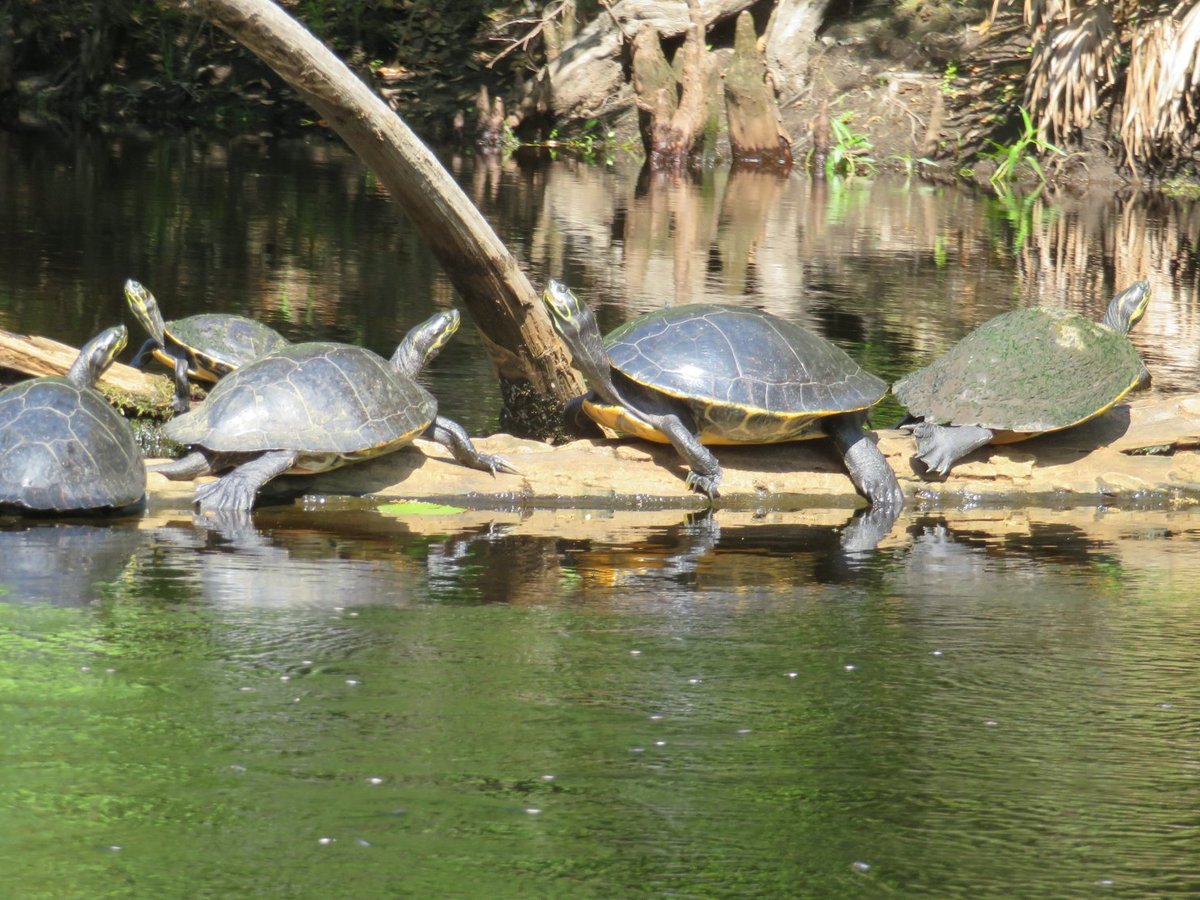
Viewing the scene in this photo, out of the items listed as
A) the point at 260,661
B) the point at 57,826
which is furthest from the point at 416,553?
the point at 57,826

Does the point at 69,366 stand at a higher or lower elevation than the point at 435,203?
lower

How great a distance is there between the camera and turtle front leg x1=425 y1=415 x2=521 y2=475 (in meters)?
7.12

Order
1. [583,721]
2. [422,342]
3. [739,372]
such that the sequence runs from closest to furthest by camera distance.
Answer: [583,721]
[739,372]
[422,342]

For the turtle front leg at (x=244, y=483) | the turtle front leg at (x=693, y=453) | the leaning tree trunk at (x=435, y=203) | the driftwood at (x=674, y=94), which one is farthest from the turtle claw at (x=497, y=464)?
the driftwood at (x=674, y=94)

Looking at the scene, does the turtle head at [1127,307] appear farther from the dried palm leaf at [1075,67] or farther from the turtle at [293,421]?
the dried palm leaf at [1075,67]

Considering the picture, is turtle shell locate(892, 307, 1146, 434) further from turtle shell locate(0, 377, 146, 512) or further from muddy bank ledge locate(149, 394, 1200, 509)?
turtle shell locate(0, 377, 146, 512)

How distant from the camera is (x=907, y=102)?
2817 centimetres

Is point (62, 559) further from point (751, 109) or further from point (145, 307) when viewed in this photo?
point (751, 109)

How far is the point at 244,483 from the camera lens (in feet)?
21.6

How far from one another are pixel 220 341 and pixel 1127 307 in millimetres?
5253

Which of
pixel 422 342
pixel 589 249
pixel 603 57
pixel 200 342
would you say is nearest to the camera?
pixel 422 342

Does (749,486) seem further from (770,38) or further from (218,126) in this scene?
(218,126)

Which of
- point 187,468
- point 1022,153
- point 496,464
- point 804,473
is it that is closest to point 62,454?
point 187,468

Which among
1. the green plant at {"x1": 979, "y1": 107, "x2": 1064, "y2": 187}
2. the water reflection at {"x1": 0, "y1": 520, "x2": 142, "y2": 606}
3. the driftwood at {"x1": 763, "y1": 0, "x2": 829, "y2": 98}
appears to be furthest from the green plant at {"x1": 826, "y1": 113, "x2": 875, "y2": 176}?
the water reflection at {"x1": 0, "y1": 520, "x2": 142, "y2": 606}
